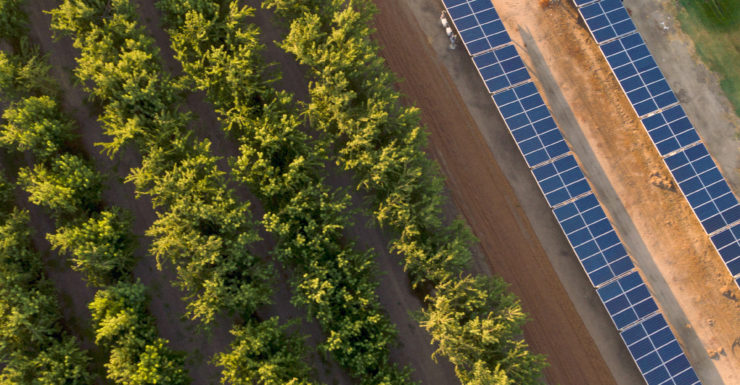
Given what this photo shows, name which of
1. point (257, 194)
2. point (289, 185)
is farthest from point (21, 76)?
point (289, 185)

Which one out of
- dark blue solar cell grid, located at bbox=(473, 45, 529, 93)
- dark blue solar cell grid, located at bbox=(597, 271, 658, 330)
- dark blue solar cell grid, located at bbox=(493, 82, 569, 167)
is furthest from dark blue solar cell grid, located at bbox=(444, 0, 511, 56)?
dark blue solar cell grid, located at bbox=(597, 271, 658, 330)

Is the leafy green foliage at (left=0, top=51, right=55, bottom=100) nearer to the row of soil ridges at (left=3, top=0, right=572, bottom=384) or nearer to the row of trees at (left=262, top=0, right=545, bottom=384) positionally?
the row of soil ridges at (left=3, top=0, right=572, bottom=384)

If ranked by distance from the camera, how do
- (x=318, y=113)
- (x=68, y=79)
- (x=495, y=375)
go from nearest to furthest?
(x=495, y=375), (x=318, y=113), (x=68, y=79)

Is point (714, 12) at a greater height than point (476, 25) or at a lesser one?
lesser

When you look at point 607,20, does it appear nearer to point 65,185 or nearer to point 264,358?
point 264,358

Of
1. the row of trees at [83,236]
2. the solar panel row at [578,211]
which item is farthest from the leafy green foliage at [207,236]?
the solar panel row at [578,211]

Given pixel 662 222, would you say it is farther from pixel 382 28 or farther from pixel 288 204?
pixel 288 204

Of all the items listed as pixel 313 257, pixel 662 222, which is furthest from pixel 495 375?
pixel 662 222

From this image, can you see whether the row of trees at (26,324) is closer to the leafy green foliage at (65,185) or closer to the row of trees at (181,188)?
the leafy green foliage at (65,185)
